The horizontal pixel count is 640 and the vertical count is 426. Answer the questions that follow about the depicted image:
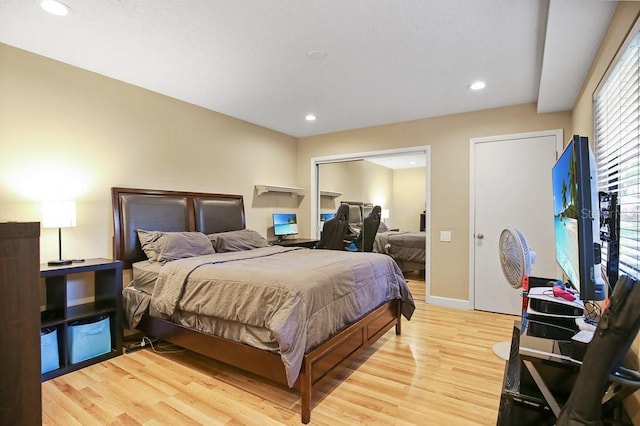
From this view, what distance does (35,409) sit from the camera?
83cm

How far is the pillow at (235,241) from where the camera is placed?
3.67 meters

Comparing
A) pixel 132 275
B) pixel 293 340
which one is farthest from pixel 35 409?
pixel 132 275

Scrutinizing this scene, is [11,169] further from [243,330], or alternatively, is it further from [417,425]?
[417,425]

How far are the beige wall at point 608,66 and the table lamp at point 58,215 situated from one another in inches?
142

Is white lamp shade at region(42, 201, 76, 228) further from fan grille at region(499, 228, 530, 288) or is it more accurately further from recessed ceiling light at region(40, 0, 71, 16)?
fan grille at region(499, 228, 530, 288)

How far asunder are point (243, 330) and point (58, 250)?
1.93m

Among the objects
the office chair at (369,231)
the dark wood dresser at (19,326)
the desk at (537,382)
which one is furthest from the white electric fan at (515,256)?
the office chair at (369,231)

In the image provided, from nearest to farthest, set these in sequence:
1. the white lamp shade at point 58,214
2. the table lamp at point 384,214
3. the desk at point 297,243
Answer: the white lamp shade at point 58,214 → the desk at point 297,243 → the table lamp at point 384,214

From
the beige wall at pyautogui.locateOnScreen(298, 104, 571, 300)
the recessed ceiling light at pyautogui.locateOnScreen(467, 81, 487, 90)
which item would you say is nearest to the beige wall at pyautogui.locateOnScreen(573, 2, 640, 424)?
the recessed ceiling light at pyautogui.locateOnScreen(467, 81, 487, 90)

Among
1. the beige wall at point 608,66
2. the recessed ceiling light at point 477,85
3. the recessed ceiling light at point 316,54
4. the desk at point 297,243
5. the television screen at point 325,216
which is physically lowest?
the desk at point 297,243

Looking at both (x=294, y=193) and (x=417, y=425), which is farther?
(x=294, y=193)

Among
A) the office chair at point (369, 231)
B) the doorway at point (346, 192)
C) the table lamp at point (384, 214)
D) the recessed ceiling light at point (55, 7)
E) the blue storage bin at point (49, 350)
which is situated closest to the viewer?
the recessed ceiling light at point (55, 7)

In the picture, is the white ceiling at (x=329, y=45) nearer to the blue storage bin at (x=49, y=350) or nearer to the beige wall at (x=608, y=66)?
the beige wall at (x=608, y=66)

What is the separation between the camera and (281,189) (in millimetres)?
5062
